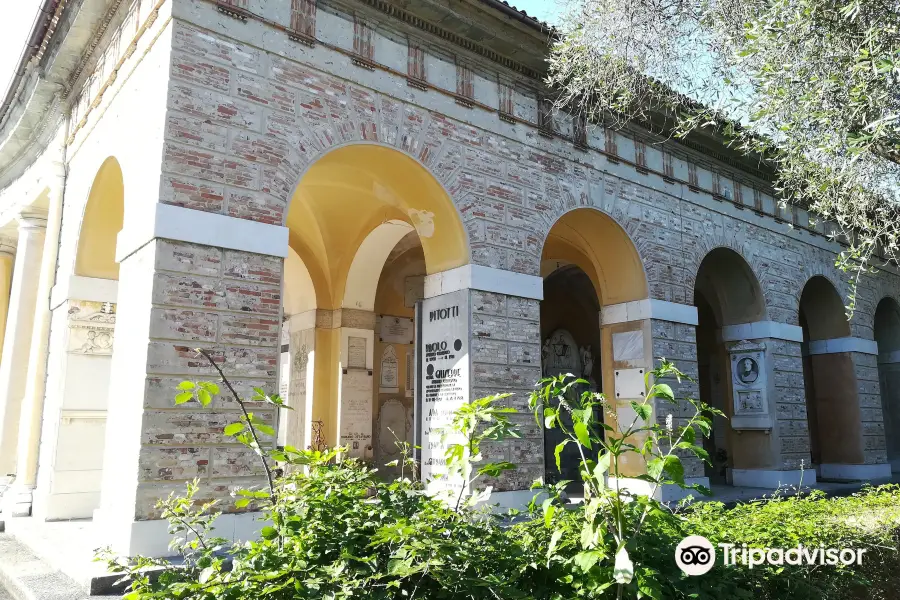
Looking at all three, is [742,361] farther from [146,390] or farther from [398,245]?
[146,390]

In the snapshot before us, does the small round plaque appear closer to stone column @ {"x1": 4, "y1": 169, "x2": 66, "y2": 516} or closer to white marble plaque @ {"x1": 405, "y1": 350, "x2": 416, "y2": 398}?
white marble plaque @ {"x1": 405, "y1": 350, "x2": 416, "y2": 398}

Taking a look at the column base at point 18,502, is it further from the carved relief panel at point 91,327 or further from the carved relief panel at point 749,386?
the carved relief panel at point 749,386

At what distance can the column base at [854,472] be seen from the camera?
1452 centimetres

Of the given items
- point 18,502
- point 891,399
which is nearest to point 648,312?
point 18,502

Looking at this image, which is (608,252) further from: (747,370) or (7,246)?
(7,246)

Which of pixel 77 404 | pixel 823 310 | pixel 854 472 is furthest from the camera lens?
pixel 823 310

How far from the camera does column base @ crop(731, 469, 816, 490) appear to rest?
1226cm

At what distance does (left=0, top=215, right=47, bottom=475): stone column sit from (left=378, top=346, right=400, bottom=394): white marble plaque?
19.3 feet

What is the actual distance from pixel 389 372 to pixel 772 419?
705cm

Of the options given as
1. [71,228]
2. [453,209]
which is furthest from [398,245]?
[71,228]

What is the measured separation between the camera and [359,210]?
38.2 ft

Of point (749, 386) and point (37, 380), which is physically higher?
point (749, 386)

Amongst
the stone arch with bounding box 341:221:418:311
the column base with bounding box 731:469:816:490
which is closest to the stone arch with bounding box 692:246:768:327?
the column base with bounding box 731:469:816:490

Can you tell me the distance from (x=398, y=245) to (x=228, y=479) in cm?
717
